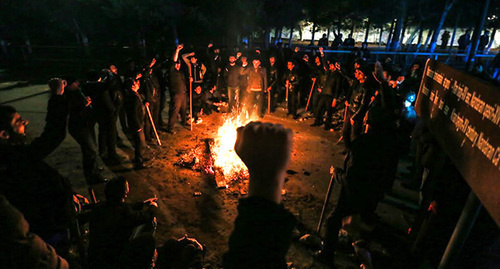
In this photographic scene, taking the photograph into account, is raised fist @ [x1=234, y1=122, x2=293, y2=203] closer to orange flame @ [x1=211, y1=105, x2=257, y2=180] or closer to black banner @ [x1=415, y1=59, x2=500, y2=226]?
black banner @ [x1=415, y1=59, x2=500, y2=226]

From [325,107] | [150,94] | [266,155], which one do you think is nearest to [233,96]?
[325,107]

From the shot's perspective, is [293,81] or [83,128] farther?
[293,81]

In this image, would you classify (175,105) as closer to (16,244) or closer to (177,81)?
(177,81)

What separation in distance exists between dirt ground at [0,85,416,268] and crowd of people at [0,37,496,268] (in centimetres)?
45

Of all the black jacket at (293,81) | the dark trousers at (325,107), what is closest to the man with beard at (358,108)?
the dark trousers at (325,107)

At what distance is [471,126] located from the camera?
2369mm

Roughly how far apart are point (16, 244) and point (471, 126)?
4006 millimetres

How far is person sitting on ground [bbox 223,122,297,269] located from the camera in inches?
46.8

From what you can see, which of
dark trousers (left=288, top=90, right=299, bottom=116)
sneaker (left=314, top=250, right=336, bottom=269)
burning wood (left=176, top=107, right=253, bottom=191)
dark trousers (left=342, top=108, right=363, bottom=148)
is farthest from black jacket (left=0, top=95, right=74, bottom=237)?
dark trousers (left=288, top=90, right=299, bottom=116)

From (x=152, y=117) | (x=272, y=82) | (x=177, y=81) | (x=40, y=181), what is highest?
(x=177, y=81)

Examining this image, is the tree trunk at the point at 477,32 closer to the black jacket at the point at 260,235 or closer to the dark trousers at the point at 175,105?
the dark trousers at the point at 175,105

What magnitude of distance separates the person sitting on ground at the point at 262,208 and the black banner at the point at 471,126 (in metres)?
1.50

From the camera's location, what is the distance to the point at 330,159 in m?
8.12

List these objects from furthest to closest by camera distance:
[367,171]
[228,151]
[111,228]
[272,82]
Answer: [272,82], [228,151], [367,171], [111,228]
